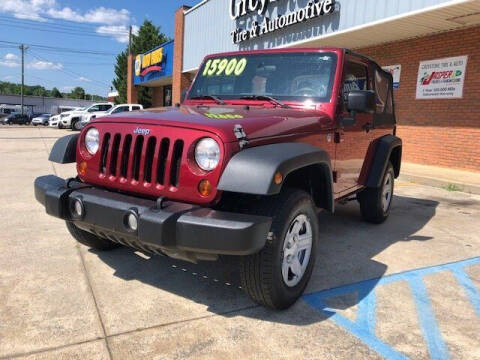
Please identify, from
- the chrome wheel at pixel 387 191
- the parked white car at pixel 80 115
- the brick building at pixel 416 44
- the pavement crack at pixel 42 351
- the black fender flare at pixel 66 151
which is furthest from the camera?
the parked white car at pixel 80 115

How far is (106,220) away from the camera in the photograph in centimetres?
258

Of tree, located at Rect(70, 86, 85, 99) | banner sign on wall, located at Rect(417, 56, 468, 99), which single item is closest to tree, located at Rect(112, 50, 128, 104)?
banner sign on wall, located at Rect(417, 56, 468, 99)

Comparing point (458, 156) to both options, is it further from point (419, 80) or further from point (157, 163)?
point (157, 163)

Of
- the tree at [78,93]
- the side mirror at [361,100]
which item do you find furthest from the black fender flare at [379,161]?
the tree at [78,93]

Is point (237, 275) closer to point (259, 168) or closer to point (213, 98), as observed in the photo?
point (259, 168)

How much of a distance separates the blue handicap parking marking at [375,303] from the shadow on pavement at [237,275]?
8cm

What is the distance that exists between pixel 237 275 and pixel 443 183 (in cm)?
626

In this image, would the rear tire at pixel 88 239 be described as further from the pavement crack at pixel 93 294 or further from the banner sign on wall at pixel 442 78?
the banner sign on wall at pixel 442 78

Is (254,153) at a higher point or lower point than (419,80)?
lower

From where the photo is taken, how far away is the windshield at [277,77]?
368 centimetres

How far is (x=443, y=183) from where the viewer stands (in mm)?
8164

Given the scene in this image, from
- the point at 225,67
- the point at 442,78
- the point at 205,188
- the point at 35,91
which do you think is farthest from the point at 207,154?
the point at 35,91

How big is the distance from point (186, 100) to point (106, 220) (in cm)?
199

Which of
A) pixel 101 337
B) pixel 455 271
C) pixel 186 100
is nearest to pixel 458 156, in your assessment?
pixel 455 271
